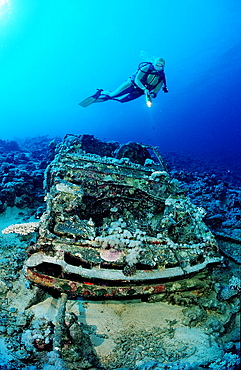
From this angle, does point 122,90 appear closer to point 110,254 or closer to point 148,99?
point 148,99

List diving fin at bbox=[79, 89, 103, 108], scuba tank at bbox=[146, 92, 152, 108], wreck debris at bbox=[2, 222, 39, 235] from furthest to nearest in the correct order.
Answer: diving fin at bbox=[79, 89, 103, 108] → scuba tank at bbox=[146, 92, 152, 108] → wreck debris at bbox=[2, 222, 39, 235]

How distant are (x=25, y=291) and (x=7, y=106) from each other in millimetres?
142306

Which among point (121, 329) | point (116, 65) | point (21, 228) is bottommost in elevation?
point (121, 329)

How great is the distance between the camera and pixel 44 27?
107000mm

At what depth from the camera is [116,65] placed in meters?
120

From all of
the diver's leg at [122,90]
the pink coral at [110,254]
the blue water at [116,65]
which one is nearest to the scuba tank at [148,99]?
the diver's leg at [122,90]

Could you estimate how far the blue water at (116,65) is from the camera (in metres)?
100

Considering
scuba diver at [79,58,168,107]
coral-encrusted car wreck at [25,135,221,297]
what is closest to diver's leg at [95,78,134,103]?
scuba diver at [79,58,168,107]

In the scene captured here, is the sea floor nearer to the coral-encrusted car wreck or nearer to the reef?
the reef

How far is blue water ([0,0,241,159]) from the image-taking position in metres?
100

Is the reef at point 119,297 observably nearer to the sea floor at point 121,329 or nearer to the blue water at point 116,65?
the sea floor at point 121,329

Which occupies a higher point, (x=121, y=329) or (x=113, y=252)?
(x=113, y=252)

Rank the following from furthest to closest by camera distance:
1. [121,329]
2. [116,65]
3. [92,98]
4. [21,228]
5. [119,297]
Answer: [116,65] → [92,98] → [21,228] → [121,329] → [119,297]

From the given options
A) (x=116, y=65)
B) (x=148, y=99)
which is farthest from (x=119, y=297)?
(x=116, y=65)
